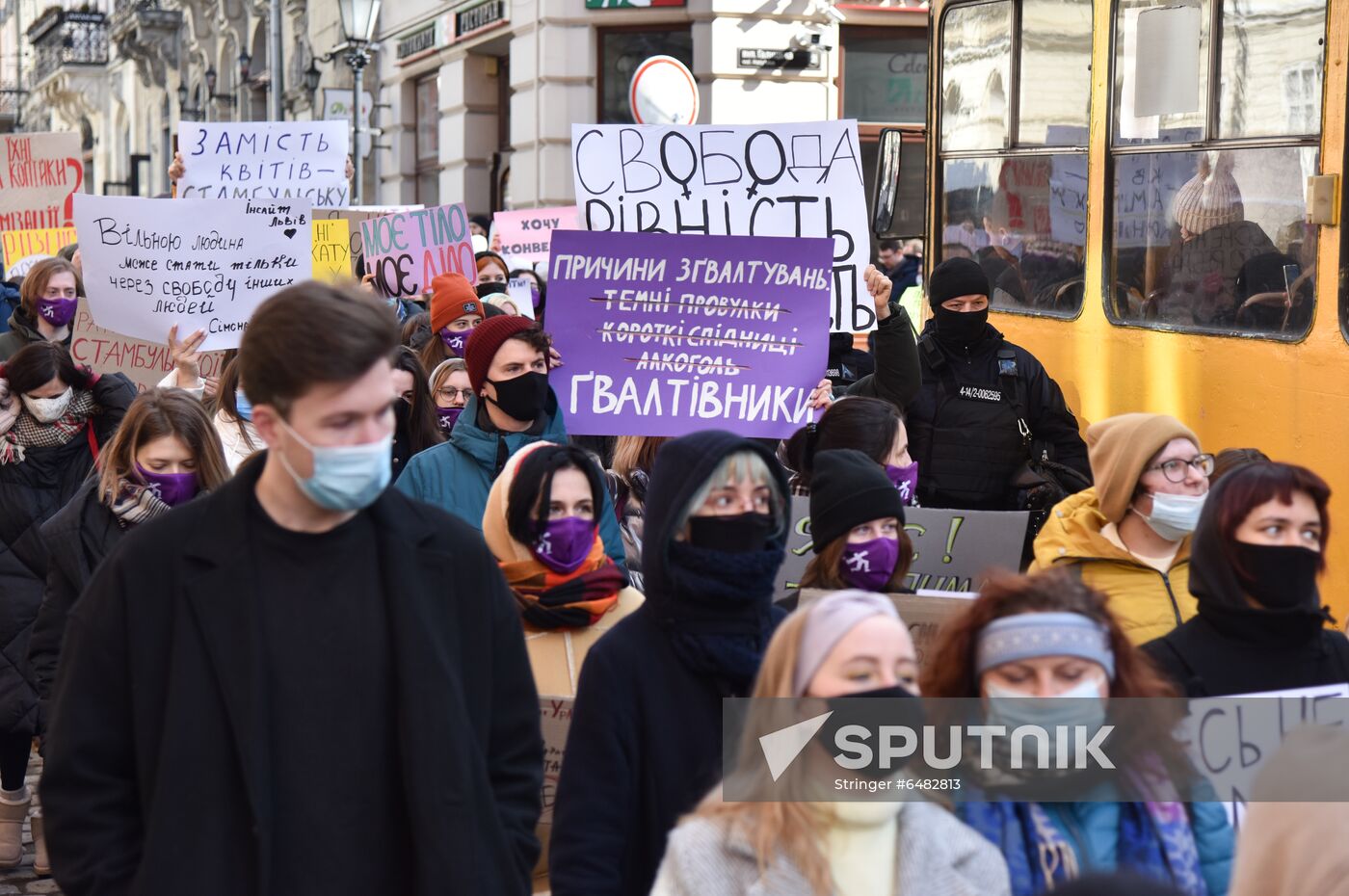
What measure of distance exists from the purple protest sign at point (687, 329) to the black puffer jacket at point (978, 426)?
48cm

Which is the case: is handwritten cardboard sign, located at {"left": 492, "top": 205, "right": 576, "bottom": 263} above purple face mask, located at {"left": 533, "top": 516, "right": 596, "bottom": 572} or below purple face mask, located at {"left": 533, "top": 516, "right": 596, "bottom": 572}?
above

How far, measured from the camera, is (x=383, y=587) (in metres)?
2.93

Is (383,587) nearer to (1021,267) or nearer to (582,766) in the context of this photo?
(582,766)

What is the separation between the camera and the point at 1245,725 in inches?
142

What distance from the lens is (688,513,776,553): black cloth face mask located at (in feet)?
11.2

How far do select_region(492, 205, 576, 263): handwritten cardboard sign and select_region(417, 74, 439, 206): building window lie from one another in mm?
9288

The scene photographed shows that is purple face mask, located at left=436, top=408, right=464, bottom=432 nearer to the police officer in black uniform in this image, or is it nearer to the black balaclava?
the police officer in black uniform

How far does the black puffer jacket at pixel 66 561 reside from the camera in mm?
4910

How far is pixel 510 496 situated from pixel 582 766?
3.77ft

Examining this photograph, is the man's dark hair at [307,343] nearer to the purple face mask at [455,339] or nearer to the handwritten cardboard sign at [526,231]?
the purple face mask at [455,339]

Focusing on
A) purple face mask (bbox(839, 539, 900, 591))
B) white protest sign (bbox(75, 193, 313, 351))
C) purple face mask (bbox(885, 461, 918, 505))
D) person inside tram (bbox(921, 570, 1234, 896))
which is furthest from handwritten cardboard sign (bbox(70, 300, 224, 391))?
person inside tram (bbox(921, 570, 1234, 896))

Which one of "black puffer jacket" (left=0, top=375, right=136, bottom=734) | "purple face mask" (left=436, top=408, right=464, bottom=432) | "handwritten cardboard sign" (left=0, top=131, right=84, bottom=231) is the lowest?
"black puffer jacket" (left=0, top=375, right=136, bottom=734)

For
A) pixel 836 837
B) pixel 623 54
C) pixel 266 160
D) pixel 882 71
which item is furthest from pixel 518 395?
pixel 623 54

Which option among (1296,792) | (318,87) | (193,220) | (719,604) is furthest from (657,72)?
(318,87)
